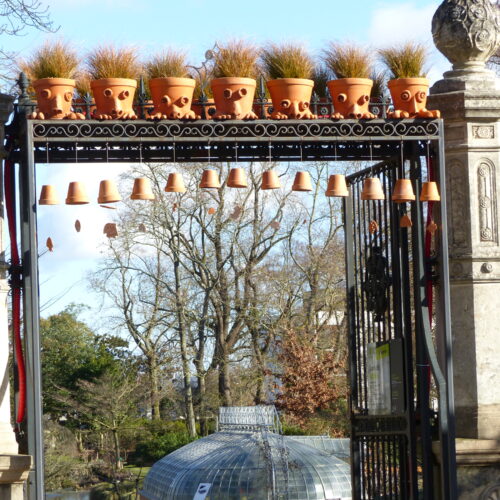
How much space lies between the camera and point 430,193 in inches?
294

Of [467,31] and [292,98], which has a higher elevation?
[467,31]

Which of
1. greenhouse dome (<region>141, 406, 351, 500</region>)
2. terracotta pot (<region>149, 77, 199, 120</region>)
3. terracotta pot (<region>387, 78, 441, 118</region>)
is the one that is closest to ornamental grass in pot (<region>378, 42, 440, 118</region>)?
terracotta pot (<region>387, 78, 441, 118</region>)

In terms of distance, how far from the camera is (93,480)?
27.3m

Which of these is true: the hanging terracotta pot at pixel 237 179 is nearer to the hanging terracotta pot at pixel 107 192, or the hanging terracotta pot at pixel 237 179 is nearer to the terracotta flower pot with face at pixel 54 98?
the hanging terracotta pot at pixel 107 192

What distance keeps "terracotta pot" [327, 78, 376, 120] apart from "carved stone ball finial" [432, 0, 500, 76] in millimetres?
747

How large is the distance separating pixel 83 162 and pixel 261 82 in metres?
1.41

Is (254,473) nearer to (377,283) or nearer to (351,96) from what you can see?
(377,283)

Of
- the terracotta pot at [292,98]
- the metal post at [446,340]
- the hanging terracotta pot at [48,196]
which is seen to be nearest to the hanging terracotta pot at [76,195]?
the hanging terracotta pot at [48,196]

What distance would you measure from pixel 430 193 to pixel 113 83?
2221 millimetres

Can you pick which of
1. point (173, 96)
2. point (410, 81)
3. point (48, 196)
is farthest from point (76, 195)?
point (410, 81)

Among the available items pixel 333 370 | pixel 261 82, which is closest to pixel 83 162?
pixel 261 82

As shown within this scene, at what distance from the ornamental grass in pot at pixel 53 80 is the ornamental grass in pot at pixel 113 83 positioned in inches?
5.4

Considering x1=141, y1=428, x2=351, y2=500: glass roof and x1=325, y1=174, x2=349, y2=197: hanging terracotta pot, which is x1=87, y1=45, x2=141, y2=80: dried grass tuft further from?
x1=141, y1=428, x2=351, y2=500: glass roof

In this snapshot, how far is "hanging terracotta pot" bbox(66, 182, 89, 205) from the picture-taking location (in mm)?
7297
